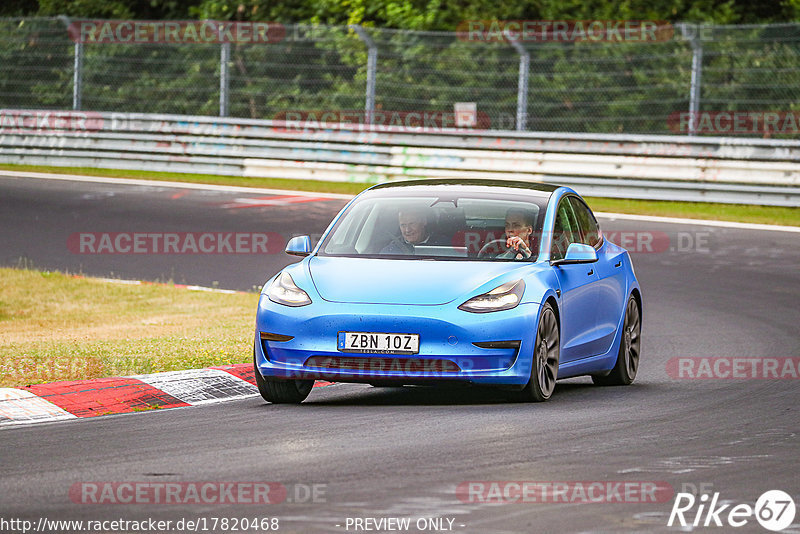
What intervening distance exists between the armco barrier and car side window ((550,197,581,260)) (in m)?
13.3

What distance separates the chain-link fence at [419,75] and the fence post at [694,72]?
25 millimetres

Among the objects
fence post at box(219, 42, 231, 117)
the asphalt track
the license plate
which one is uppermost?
fence post at box(219, 42, 231, 117)

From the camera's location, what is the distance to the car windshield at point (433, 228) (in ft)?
32.5

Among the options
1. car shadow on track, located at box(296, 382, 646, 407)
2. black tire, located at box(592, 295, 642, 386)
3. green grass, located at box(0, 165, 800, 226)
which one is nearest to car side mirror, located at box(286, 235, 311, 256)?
car shadow on track, located at box(296, 382, 646, 407)

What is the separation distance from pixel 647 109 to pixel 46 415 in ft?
59.2

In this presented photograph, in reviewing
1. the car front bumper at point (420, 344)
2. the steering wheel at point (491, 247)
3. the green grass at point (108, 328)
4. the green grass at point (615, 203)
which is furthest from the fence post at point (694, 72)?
the car front bumper at point (420, 344)

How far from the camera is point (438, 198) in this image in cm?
1028

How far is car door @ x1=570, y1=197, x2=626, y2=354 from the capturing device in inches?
414

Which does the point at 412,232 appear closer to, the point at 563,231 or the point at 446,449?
the point at 563,231

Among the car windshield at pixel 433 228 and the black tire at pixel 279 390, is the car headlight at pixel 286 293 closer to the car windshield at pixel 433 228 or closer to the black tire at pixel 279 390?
the black tire at pixel 279 390

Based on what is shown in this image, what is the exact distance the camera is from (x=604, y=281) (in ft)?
34.9

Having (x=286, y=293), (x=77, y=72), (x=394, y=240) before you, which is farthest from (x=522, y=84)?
(x=286, y=293)

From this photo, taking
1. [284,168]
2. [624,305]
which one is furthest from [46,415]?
[284,168]

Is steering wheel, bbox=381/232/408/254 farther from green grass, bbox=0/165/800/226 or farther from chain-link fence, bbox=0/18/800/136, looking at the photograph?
chain-link fence, bbox=0/18/800/136
